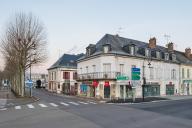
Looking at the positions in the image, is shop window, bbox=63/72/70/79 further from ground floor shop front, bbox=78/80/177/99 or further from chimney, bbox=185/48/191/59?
chimney, bbox=185/48/191/59

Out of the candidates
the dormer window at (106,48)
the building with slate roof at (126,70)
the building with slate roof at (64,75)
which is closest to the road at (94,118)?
the building with slate roof at (126,70)

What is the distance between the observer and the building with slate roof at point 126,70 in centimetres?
4097

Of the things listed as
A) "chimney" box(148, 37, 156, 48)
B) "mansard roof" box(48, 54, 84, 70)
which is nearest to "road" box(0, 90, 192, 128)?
"chimney" box(148, 37, 156, 48)

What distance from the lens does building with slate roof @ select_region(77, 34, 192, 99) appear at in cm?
4097

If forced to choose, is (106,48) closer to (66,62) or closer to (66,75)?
(66,75)

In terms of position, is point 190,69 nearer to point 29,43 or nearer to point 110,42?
point 110,42

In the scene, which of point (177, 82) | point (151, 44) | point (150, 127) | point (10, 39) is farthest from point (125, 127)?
point (177, 82)

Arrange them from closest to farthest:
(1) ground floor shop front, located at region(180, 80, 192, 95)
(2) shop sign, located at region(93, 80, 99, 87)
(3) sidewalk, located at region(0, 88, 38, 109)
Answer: (3) sidewalk, located at region(0, 88, 38, 109) < (2) shop sign, located at region(93, 80, 99, 87) < (1) ground floor shop front, located at region(180, 80, 192, 95)

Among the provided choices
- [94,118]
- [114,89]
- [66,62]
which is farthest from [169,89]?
[94,118]

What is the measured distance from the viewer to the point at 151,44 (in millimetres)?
51219

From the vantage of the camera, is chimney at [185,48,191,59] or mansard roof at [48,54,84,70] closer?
chimney at [185,48,191,59]

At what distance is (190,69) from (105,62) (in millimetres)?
26057

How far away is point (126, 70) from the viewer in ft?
141

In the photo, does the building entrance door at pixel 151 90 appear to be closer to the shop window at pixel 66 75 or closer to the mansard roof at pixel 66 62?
the shop window at pixel 66 75
